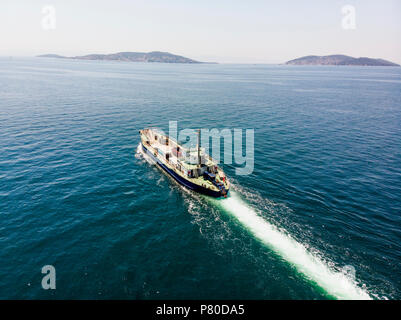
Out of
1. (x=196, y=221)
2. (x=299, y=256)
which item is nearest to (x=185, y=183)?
(x=196, y=221)

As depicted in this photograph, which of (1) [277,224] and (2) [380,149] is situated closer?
(1) [277,224]

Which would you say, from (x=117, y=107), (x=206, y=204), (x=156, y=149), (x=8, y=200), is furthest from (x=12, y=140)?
(x=206, y=204)

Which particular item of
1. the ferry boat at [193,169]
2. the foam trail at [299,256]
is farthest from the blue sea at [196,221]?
the ferry boat at [193,169]

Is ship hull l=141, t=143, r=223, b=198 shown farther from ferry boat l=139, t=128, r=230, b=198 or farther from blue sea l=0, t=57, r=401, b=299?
blue sea l=0, t=57, r=401, b=299

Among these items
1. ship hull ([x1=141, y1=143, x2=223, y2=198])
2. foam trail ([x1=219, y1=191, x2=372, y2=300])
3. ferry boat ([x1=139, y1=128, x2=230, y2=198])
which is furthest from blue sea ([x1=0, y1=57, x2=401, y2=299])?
ferry boat ([x1=139, y1=128, x2=230, y2=198])
